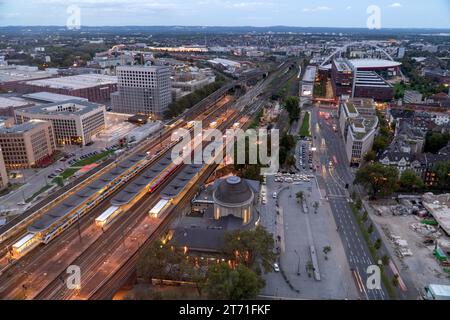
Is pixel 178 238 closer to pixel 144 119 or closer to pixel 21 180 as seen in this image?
pixel 21 180

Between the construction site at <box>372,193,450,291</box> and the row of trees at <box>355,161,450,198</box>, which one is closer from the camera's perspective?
the construction site at <box>372,193,450,291</box>

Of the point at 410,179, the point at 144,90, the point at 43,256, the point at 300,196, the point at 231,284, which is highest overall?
the point at 144,90

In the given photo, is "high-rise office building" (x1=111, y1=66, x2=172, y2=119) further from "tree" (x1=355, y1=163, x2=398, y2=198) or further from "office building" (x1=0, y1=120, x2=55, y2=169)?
"tree" (x1=355, y1=163, x2=398, y2=198)

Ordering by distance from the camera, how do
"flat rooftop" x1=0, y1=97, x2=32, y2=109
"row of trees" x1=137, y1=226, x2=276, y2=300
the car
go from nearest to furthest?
"row of trees" x1=137, y1=226, x2=276, y2=300 → the car → "flat rooftop" x1=0, y1=97, x2=32, y2=109

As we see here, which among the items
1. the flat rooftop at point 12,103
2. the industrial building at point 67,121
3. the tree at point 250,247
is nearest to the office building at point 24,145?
the industrial building at point 67,121

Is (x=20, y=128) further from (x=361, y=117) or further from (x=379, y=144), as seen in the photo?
(x=361, y=117)

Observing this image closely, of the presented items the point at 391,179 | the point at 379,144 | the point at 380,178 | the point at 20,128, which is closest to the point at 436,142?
the point at 379,144

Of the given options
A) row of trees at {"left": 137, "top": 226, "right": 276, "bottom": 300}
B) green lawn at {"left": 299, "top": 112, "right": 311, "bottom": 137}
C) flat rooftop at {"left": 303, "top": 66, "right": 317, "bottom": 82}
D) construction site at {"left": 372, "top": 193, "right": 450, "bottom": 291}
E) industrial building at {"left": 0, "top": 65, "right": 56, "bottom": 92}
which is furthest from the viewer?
flat rooftop at {"left": 303, "top": 66, "right": 317, "bottom": 82}

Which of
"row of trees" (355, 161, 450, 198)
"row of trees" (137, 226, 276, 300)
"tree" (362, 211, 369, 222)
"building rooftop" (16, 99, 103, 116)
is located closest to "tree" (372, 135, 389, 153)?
"row of trees" (355, 161, 450, 198)
